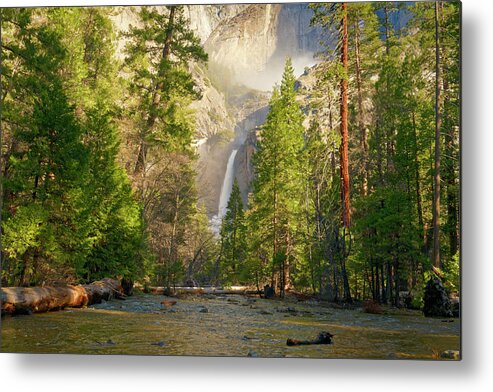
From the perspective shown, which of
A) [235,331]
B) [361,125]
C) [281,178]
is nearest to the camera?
[235,331]

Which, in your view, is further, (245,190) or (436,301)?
(245,190)

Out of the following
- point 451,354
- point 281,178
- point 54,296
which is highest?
point 281,178

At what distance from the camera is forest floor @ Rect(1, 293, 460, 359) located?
5.75 meters

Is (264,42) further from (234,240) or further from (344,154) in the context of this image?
(234,240)

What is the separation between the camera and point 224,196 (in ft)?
21.2

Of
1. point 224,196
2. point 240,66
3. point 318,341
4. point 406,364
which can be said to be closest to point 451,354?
point 406,364

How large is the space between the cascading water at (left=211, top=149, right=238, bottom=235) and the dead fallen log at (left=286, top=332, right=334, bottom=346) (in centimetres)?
162

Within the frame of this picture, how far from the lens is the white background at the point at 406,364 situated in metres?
5.70

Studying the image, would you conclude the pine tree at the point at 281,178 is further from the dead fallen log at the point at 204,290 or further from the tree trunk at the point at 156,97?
the tree trunk at the point at 156,97

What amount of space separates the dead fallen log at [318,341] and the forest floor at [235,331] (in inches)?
1.8

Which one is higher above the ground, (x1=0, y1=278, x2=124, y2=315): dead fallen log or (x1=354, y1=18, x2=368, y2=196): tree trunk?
(x1=354, y1=18, x2=368, y2=196): tree trunk

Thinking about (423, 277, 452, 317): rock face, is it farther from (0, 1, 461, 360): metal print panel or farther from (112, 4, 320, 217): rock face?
(112, 4, 320, 217): rock face

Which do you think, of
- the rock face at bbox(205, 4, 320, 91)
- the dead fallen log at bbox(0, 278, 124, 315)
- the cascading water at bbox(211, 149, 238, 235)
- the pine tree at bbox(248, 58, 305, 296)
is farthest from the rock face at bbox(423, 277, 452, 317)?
the dead fallen log at bbox(0, 278, 124, 315)

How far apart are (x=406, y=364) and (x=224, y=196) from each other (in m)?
2.89
